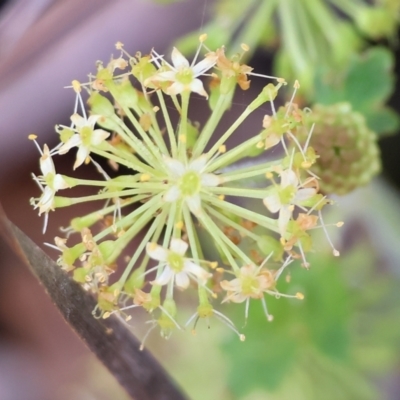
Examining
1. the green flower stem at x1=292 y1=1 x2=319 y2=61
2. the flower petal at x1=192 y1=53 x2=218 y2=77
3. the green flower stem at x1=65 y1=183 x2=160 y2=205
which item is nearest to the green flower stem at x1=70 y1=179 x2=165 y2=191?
the green flower stem at x1=65 y1=183 x2=160 y2=205

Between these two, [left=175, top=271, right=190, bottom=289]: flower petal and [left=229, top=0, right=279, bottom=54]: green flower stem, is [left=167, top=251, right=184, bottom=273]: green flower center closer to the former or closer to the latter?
[left=175, top=271, right=190, bottom=289]: flower petal

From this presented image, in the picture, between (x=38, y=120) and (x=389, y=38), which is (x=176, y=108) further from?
(x=389, y=38)

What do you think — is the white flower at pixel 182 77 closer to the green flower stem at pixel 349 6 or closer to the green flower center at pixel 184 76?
the green flower center at pixel 184 76

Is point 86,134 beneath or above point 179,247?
above

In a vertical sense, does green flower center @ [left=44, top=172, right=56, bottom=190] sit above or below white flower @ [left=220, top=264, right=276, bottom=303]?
above

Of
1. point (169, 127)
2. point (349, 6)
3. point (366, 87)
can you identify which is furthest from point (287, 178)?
point (349, 6)

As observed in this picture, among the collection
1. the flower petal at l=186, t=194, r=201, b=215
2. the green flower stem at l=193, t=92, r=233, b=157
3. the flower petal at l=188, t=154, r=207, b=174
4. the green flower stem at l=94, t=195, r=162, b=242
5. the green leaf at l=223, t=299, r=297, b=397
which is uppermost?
the green flower stem at l=193, t=92, r=233, b=157

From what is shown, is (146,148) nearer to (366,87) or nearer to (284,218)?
(284,218)

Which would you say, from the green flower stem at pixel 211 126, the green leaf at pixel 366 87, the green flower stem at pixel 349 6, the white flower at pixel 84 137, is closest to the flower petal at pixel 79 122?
the white flower at pixel 84 137
